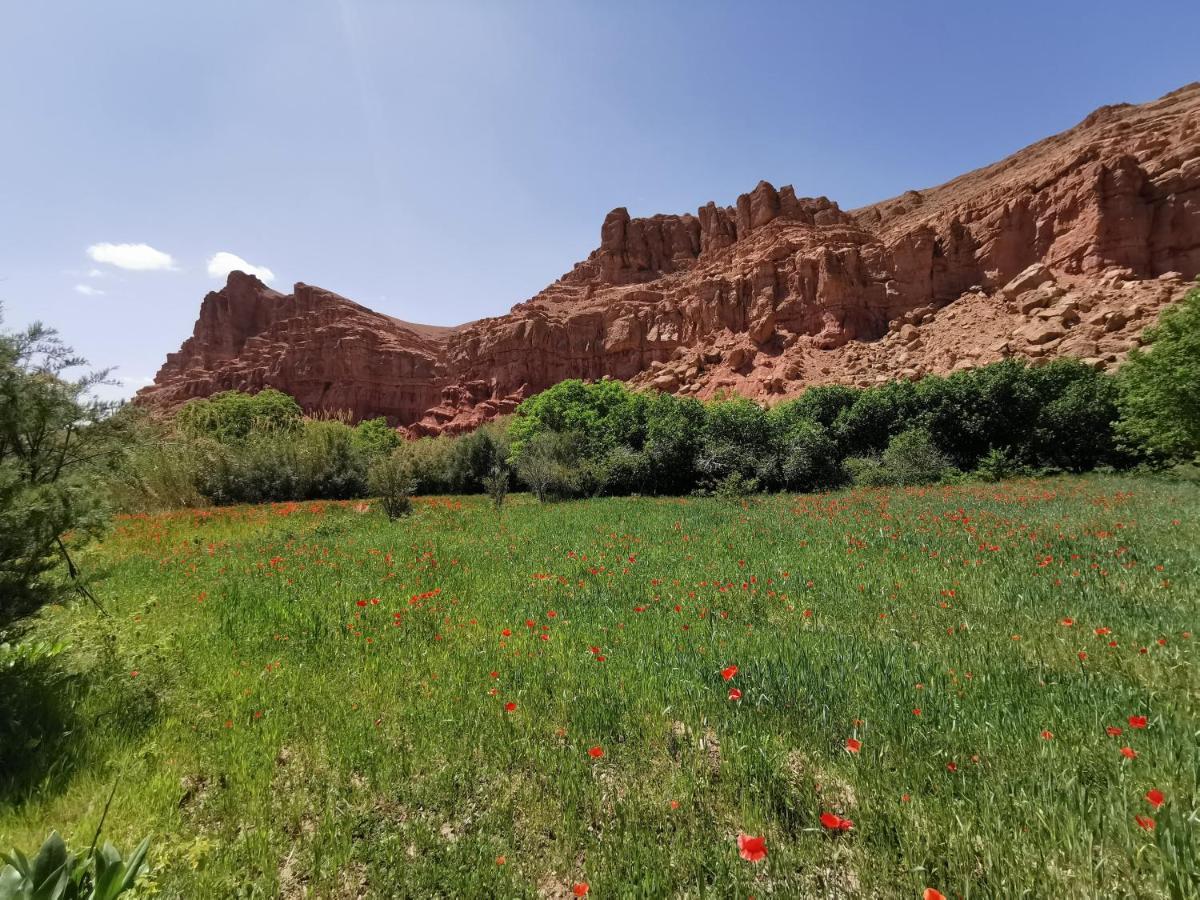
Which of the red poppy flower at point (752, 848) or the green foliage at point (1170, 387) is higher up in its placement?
the green foliage at point (1170, 387)

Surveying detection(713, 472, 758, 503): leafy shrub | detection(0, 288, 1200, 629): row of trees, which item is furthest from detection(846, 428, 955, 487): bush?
detection(713, 472, 758, 503): leafy shrub

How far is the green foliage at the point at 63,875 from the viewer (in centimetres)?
165

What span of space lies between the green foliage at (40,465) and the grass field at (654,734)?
47cm

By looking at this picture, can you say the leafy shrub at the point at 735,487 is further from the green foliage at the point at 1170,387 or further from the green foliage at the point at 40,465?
the green foliage at the point at 40,465

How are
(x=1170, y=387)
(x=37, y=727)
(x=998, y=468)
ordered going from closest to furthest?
(x=37, y=727) < (x=1170, y=387) < (x=998, y=468)

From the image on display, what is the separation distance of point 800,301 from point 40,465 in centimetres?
5867

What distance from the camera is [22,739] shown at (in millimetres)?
2830

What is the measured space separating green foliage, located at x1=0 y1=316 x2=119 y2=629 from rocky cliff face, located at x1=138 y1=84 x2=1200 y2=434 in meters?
44.2

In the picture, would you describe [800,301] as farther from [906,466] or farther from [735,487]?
[735,487]

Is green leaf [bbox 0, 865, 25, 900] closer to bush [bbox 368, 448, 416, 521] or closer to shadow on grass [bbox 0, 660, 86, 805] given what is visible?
shadow on grass [bbox 0, 660, 86, 805]

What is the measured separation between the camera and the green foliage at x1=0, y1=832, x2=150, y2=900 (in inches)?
64.9

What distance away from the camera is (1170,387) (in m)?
17.1

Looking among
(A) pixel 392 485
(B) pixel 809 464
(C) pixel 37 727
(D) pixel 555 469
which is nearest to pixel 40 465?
(C) pixel 37 727

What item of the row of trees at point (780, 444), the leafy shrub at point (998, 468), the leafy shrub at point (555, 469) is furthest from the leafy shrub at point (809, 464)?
the leafy shrub at point (555, 469)
